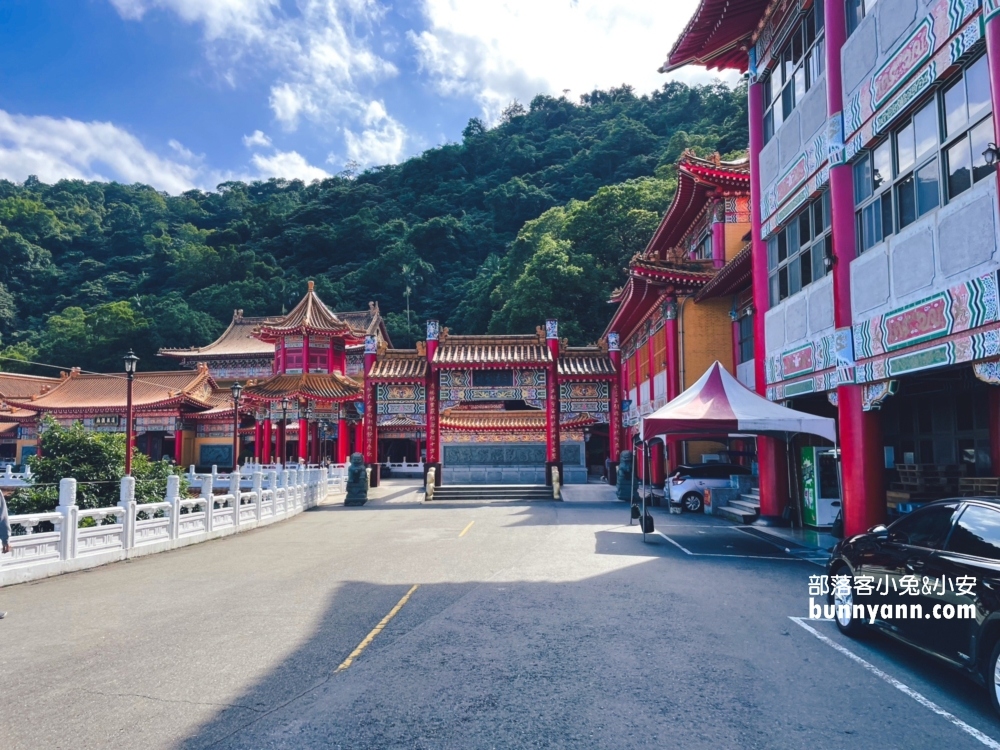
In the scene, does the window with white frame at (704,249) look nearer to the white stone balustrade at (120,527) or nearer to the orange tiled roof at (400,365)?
the orange tiled roof at (400,365)

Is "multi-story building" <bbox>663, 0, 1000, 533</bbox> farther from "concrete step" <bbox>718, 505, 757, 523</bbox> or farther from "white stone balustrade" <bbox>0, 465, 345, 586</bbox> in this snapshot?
"white stone balustrade" <bbox>0, 465, 345, 586</bbox>

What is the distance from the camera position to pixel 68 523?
36.0 ft

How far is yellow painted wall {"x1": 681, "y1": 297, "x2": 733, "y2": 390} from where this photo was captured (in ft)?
69.4

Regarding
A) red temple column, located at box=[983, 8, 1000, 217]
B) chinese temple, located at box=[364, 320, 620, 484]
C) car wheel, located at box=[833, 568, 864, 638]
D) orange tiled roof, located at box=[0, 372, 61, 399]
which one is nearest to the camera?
car wheel, located at box=[833, 568, 864, 638]

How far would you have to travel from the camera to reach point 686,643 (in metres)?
6.27

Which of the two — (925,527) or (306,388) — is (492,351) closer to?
(306,388)

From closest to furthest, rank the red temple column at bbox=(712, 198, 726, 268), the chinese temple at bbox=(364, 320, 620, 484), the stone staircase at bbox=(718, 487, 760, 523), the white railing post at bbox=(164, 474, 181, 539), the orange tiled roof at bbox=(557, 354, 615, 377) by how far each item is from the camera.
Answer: the white railing post at bbox=(164, 474, 181, 539) < the stone staircase at bbox=(718, 487, 760, 523) < the red temple column at bbox=(712, 198, 726, 268) < the chinese temple at bbox=(364, 320, 620, 484) < the orange tiled roof at bbox=(557, 354, 615, 377)

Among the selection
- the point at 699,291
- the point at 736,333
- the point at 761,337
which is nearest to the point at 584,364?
the point at 699,291

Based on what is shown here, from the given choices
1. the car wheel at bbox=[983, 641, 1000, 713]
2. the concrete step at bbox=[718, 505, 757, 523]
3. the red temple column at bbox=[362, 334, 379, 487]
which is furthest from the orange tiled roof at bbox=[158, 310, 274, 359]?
the car wheel at bbox=[983, 641, 1000, 713]

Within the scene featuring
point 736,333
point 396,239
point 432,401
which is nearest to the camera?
point 736,333

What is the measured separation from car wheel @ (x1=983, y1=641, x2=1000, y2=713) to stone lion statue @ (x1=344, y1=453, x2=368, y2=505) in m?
21.8

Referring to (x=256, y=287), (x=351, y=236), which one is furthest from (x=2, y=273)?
(x=351, y=236)

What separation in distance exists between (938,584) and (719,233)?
1793 centimetres

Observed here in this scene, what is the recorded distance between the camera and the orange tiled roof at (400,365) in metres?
29.0
